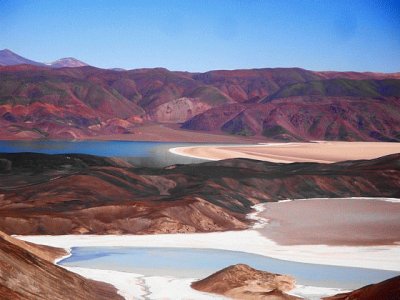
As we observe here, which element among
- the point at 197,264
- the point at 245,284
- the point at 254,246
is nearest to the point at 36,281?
the point at 245,284

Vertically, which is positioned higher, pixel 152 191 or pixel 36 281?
pixel 36 281

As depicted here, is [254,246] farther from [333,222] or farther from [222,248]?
[333,222]

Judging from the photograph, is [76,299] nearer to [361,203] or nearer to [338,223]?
[338,223]

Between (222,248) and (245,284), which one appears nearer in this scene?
(245,284)

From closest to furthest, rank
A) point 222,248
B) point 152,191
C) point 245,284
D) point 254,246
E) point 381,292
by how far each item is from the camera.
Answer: point 381,292, point 245,284, point 222,248, point 254,246, point 152,191

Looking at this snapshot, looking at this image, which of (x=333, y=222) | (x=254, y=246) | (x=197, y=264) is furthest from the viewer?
(x=333, y=222)

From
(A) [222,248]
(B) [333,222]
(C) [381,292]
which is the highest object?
(C) [381,292]
